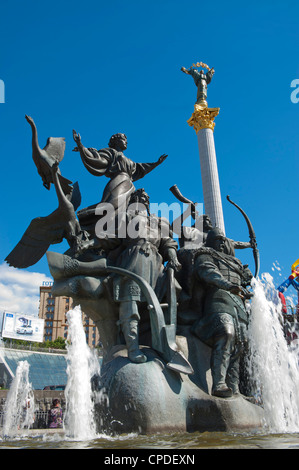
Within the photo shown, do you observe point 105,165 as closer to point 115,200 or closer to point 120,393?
point 115,200

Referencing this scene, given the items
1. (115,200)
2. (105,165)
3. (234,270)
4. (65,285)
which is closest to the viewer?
(65,285)

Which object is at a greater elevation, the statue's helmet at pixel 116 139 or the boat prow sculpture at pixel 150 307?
the statue's helmet at pixel 116 139

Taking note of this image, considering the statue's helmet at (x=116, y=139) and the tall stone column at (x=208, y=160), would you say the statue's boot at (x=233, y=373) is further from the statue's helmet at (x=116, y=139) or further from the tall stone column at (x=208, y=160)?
the tall stone column at (x=208, y=160)

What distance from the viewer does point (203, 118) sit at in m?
28.5

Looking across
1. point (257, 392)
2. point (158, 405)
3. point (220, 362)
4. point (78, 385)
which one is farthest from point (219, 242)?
point (78, 385)

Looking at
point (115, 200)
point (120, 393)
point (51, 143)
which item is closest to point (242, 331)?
point (120, 393)

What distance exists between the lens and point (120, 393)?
462 cm

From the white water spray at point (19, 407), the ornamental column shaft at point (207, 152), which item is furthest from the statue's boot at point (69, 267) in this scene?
the ornamental column shaft at point (207, 152)

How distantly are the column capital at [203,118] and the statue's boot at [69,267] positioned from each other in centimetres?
2414

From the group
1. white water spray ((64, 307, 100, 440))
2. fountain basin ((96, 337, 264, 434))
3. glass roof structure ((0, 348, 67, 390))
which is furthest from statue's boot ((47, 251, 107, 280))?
glass roof structure ((0, 348, 67, 390))

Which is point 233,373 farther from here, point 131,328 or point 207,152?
point 207,152

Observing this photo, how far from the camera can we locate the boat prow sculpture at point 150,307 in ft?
15.5

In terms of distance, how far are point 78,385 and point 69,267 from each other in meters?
1.65
